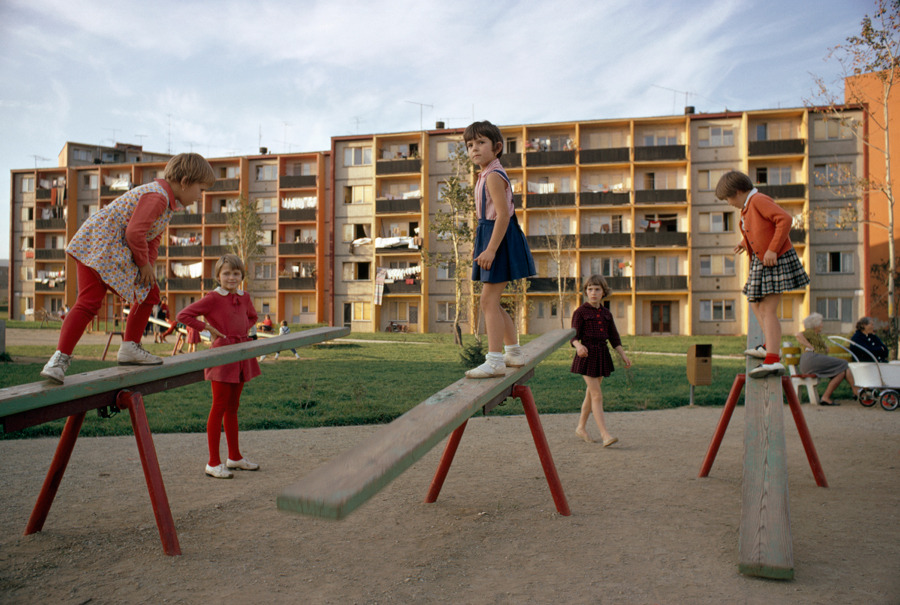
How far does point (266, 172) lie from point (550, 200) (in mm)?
25067

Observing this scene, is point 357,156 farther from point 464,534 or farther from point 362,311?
point 464,534

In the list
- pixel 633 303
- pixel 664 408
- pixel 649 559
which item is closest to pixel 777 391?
pixel 649 559

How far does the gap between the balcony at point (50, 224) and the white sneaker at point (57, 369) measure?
224 feet

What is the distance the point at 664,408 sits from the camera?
432 inches

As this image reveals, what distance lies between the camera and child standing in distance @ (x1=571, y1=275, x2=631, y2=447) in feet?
24.6

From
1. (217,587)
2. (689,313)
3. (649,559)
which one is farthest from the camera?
(689,313)

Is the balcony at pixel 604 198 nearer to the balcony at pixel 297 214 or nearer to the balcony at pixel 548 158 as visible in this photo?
the balcony at pixel 548 158

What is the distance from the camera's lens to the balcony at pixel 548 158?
45844 mm

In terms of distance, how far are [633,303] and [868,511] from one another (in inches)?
1596

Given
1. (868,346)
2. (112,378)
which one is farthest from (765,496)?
(868,346)

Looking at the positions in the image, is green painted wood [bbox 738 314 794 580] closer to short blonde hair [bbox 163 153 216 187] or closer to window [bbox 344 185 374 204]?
short blonde hair [bbox 163 153 216 187]

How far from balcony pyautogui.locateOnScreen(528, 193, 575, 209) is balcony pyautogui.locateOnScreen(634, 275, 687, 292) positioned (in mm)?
7164

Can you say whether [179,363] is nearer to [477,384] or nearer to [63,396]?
[63,396]

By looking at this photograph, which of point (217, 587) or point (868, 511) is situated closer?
point (217, 587)
